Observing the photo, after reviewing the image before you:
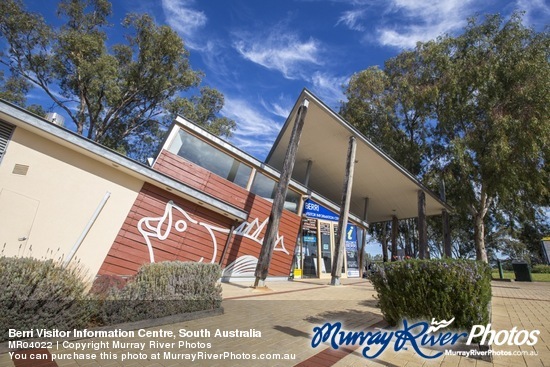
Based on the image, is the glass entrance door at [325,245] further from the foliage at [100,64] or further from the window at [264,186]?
the foliage at [100,64]

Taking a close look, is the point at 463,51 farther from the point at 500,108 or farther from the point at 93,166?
the point at 93,166

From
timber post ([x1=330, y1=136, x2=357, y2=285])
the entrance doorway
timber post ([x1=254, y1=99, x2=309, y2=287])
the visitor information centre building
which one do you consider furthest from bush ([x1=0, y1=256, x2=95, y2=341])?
the entrance doorway

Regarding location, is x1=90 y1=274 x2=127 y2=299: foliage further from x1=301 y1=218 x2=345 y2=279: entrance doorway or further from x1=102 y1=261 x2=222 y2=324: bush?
x1=301 y1=218 x2=345 y2=279: entrance doorway

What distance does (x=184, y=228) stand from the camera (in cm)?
931

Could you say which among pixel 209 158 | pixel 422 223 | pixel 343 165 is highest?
pixel 343 165

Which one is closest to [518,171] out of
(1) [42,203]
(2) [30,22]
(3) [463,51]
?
(3) [463,51]

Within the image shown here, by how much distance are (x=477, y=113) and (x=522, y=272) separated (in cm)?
962

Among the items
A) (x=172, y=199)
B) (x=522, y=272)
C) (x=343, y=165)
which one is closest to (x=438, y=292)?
(x=172, y=199)

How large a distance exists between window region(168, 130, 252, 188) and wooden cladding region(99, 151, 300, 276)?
0.28 m

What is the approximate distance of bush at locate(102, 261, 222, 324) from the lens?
4.18 m

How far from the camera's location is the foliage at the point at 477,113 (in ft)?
43.8

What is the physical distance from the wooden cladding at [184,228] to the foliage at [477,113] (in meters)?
11.8

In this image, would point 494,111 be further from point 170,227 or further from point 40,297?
point 40,297

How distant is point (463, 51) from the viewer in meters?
17.5
